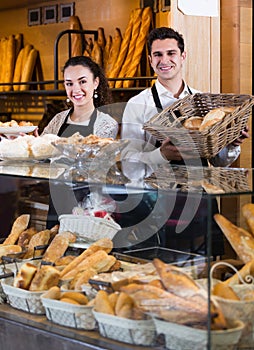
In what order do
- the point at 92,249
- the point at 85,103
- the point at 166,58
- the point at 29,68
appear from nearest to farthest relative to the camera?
the point at 92,249 < the point at 166,58 < the point at 85,103 < the point at 29,68

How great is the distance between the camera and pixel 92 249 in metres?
1.69

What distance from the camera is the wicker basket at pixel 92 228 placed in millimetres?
1795

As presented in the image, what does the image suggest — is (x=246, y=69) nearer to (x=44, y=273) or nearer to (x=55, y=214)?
(x=55, y=214)

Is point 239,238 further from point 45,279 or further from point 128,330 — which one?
point 45,279

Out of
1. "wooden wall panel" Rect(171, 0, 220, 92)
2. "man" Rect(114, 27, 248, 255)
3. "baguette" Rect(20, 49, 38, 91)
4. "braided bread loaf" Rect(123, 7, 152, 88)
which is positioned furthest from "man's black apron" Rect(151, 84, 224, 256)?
"baguette" Rect(20, 49, 38, 91)

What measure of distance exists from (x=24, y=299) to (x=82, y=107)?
5.34ft

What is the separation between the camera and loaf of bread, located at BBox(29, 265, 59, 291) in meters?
1.58

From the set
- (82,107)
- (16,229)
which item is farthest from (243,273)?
(82,107)

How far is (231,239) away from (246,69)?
249cm

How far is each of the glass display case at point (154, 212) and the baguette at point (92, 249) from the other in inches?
1.2

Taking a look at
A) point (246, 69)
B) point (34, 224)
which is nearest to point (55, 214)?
point (34, 224)

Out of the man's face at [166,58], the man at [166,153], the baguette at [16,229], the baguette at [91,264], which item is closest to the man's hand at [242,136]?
the man at [166,153]

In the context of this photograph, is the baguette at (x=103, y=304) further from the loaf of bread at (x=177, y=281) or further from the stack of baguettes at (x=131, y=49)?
the stack of baguettes at (x=131, y=49)

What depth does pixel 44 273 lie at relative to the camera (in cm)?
160
